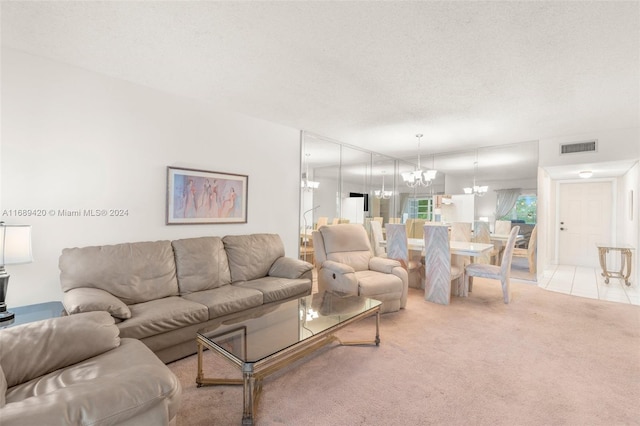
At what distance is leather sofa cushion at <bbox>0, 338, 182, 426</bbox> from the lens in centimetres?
109

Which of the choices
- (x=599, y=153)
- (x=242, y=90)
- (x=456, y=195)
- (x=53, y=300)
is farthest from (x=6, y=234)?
(x=599, y=153)

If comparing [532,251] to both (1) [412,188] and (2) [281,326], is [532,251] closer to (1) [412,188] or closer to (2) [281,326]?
(1) [412,188]

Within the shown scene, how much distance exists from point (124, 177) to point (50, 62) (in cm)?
109

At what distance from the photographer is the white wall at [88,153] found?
250 centimetres

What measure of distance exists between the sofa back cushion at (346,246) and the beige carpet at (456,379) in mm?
896

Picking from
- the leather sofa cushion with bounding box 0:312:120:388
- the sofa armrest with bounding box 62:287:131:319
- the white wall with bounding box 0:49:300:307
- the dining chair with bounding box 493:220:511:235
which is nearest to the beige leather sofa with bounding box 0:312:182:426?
the leather sofa cushion with bounding box 0:312:120:388

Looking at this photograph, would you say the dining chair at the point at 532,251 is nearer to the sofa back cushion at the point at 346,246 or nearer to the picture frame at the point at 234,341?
the sofa back cushion at the point at 346,246

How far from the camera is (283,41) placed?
2342mm

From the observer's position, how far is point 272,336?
2098mm

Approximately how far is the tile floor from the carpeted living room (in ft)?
0.64

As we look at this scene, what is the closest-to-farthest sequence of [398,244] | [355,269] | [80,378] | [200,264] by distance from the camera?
1. [80,378]
2. [200,264]
3. [355,269]
4. [398,244]

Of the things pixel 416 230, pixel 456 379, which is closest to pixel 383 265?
pixel 456 379

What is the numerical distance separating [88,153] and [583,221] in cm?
885

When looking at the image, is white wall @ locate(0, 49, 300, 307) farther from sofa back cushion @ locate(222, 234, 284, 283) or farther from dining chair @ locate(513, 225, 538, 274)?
dining chair @ locate(513, 225, 538, 274)
